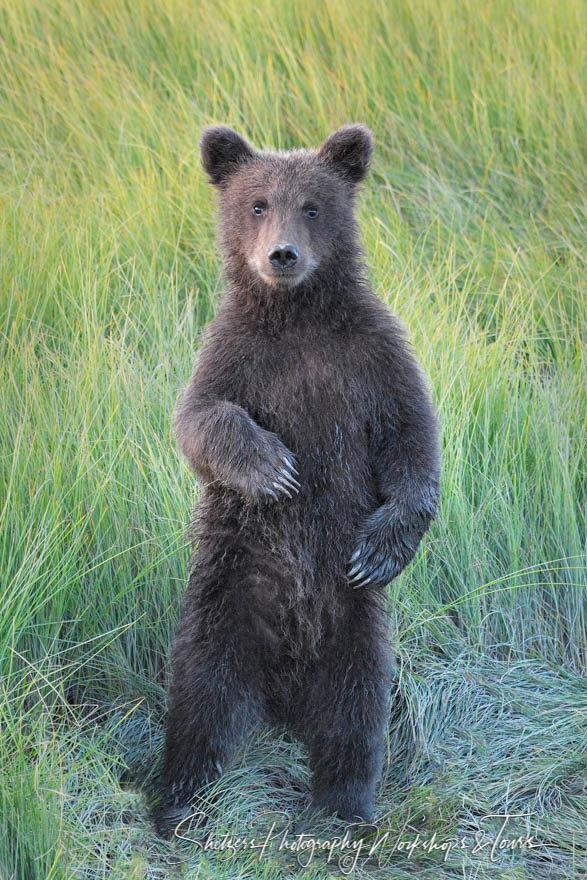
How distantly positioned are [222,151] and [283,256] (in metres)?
0.75

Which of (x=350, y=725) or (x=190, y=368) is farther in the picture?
(x=190, y=368)

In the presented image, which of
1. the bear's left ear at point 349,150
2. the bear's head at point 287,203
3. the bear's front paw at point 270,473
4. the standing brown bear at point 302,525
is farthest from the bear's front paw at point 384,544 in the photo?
the bear's left ear at point 349,150

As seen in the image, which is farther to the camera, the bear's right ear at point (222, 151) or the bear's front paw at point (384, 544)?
the bear's right ear at point (222, 151)

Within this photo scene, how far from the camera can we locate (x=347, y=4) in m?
8.88

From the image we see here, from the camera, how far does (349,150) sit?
15.0ft

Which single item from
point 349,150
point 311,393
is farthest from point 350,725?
→ point 349,150

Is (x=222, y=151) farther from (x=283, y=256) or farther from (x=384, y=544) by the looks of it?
(x=384, y=544)

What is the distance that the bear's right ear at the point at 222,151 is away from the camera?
4.53 metres

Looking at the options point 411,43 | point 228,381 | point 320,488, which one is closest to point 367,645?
point 320,488

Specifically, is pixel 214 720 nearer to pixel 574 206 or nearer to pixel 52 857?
pixel 52 857

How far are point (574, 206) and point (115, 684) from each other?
465 centimetres

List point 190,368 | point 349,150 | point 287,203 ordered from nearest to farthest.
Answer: point 287,203 → point 349,150 → point 190,368

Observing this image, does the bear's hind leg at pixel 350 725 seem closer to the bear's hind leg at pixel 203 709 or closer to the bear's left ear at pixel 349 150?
the bear's hind leg at pixel 203 709

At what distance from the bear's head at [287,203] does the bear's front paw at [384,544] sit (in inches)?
36.9
